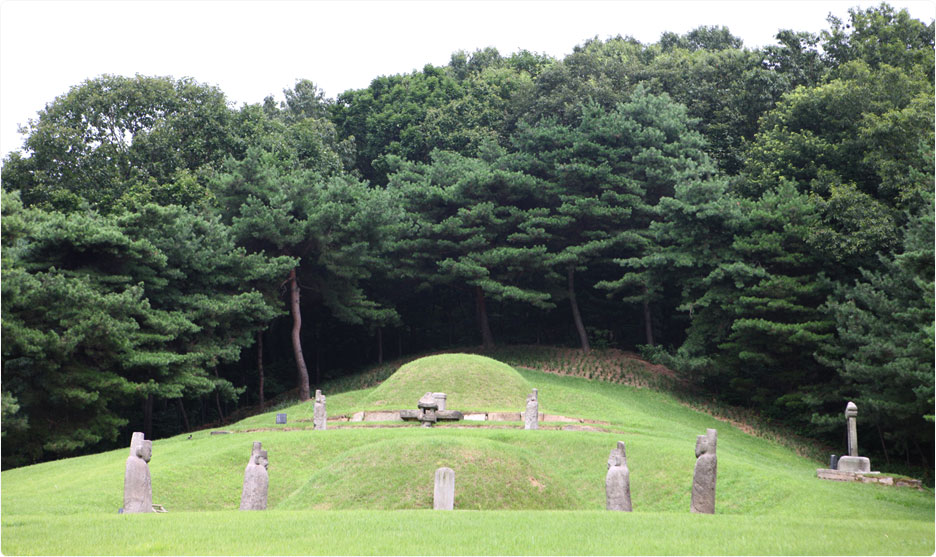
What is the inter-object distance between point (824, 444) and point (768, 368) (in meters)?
4.27

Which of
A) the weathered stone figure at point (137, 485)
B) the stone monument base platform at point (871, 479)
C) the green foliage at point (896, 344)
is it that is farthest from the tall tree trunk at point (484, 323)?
the weathered stone figure at point (137, 485)

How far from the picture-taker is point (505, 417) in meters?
27.8

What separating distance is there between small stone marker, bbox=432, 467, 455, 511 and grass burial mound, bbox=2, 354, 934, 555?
0.53 metres

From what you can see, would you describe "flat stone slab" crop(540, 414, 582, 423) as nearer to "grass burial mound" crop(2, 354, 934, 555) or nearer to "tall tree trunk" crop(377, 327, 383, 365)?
"grass burial mound" crop(2, 354, 934, 555)

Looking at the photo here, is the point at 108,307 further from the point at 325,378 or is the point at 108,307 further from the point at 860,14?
the point at 860,14

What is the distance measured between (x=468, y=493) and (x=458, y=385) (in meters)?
14.4

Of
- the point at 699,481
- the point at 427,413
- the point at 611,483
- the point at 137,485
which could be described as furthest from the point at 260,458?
the point at 427,413

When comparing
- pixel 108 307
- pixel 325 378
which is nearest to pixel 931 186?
pixel 108 307

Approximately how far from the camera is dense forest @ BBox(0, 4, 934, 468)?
29.2 metres

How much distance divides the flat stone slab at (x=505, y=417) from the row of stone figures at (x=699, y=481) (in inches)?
477

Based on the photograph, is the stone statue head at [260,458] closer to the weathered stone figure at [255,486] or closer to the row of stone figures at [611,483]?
the weathered stone figure at [255,486]

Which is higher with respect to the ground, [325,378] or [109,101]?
[109,101]

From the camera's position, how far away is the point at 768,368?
117ft

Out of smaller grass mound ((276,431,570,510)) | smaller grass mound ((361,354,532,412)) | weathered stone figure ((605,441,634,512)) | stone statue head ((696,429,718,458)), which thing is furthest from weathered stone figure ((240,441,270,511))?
A: smaller grass mound ((361,354,532,412))
